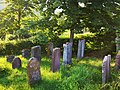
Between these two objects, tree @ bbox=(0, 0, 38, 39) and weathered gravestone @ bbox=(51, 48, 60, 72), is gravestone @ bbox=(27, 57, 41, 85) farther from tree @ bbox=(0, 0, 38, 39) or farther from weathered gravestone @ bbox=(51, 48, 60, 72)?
tree @ bbox=(0, 0, 38, 39)

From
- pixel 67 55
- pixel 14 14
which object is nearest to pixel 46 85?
pixel 67 55

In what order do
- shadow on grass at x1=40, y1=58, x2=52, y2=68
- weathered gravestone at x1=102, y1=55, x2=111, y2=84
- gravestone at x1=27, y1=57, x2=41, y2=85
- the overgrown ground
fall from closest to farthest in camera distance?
the overgrown ground → weathered gravestone at x1=102, y1=55, x2=111, y2=84 → gravestone at x1=27, y1=57, x2=41, y2=85 → shadow on grass at x1=40, y1=58, x2=52, y2=68

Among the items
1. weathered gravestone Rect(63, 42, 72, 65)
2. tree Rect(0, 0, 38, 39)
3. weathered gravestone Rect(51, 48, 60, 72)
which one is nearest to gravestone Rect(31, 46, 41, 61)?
weathered gravestone Rect(63, 42, 72, 65)

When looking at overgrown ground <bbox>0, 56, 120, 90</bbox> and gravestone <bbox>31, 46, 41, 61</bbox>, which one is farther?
gravestone <bbox>31, 46, 41, 61</bbox>

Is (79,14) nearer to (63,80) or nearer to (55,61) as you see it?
(55,61)

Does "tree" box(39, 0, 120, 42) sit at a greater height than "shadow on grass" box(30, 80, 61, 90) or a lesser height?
greater

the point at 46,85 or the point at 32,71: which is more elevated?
the point at 32,71

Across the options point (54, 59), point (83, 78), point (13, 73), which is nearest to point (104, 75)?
point (83, 78)

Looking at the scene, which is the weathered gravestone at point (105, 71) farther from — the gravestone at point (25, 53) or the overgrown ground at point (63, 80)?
the gravestone at point (25, 53)

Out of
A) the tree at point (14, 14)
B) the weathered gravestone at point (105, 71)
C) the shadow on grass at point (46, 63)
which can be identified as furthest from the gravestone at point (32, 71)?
the tree at point (14, 14)

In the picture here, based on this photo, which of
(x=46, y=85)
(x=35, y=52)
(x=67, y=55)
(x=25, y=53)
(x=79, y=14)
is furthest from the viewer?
(x=79, y=14)

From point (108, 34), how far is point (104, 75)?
856cm

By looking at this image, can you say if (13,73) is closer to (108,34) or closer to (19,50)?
(19,50)

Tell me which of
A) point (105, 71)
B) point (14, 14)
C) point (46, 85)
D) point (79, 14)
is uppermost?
point (79, 14)
